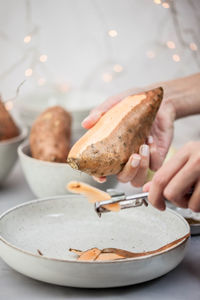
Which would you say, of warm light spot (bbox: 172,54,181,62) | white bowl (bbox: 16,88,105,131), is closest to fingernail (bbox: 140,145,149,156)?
white bowl (bbox: 16,88,105,131)

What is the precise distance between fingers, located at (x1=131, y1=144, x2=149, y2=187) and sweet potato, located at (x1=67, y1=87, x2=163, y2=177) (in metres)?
0.01

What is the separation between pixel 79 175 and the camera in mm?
1031

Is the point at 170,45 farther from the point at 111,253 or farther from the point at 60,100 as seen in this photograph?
the point at 111,253

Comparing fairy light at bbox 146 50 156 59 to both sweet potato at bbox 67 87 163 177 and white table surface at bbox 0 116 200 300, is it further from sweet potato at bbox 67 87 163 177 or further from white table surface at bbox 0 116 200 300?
white table surface at bbox 0 116 200 300

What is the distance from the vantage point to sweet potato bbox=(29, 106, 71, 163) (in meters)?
1.11

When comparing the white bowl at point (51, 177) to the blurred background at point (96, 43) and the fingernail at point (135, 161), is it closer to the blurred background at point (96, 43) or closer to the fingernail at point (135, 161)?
the fingernail at point (135, 161)

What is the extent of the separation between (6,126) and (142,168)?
418 millimetres

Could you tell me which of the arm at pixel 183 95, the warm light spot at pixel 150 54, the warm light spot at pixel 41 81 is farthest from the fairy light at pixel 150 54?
the arm at pixel 183 95

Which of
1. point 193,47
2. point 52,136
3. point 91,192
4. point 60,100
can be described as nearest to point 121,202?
point 91,192

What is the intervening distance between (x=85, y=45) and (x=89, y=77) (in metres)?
0.14

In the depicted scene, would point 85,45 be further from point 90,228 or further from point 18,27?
point 90,228

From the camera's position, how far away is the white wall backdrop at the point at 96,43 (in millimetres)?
2041

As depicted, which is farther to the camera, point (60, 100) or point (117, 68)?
point (117, 68)

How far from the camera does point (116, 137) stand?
89 cm
